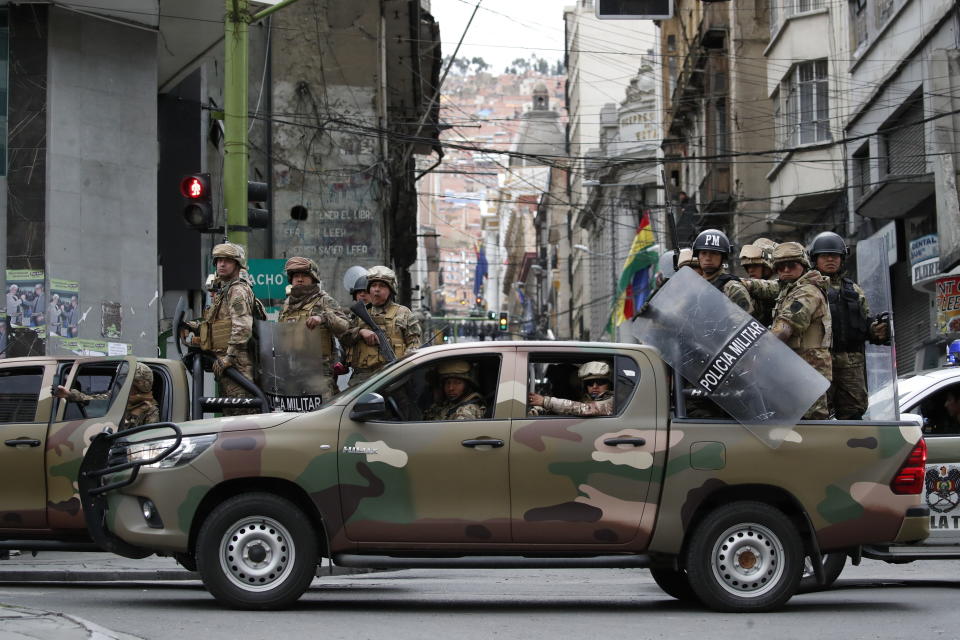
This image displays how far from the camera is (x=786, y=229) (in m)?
34.9

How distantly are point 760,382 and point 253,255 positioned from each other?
25.3 metres

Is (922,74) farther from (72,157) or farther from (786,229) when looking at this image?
(72,157)

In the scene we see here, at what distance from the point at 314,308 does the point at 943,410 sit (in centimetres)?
521

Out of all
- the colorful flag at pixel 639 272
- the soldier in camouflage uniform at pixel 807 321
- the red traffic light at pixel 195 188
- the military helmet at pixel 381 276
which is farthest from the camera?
the colorful flag at pixel 639 272

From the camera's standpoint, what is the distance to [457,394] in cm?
904

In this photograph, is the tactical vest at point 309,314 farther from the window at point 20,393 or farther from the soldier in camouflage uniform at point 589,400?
the soldier in camouflage uniform at point 589,400

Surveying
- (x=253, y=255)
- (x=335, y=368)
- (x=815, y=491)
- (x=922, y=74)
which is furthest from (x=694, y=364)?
(x=253, y=255)

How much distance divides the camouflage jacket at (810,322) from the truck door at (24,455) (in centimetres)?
562

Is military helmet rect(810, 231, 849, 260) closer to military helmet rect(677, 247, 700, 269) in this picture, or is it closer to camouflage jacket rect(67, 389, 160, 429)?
military helmet rect(677, 247, 700, 269)

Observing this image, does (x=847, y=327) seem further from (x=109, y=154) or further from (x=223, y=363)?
(x=109, y=154)

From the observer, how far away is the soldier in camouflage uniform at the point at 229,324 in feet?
35.6

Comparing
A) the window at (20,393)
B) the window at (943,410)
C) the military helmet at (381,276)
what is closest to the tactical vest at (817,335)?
the window at (943,410)

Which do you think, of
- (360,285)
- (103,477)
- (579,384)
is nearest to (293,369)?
(360,285)

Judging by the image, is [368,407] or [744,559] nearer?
[368,407]
